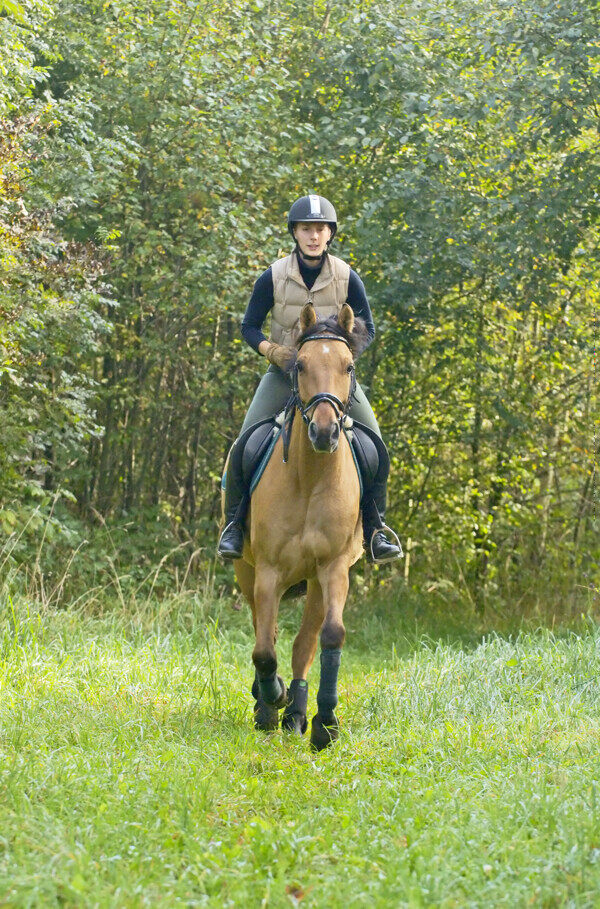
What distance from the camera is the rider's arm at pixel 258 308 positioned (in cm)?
705

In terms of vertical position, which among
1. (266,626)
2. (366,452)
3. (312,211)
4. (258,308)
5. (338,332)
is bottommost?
(266,626)

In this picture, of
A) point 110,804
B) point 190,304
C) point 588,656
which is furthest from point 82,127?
point 110,804

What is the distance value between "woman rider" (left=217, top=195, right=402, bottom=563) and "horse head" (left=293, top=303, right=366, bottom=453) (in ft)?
1.37

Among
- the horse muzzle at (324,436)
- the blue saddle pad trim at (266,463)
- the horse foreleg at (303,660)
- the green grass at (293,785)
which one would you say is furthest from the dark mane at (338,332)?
the green grass at (293,785)

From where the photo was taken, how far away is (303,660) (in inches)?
277

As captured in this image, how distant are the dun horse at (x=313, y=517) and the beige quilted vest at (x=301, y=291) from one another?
23.5 inches

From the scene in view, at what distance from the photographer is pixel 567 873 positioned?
378 cm

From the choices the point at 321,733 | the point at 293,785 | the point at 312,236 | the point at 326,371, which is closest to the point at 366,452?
the point at 326,371

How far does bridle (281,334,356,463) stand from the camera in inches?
232

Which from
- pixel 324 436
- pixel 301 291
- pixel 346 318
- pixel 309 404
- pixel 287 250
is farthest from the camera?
pixel 287 250

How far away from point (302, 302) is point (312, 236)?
0.42 metres

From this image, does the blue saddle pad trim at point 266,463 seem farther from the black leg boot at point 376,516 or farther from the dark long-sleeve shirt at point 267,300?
the dark long-sleeve shirt at point 267,300

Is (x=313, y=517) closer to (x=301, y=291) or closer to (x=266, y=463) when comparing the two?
(x=266, y=463)

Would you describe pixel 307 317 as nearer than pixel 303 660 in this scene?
Yes
